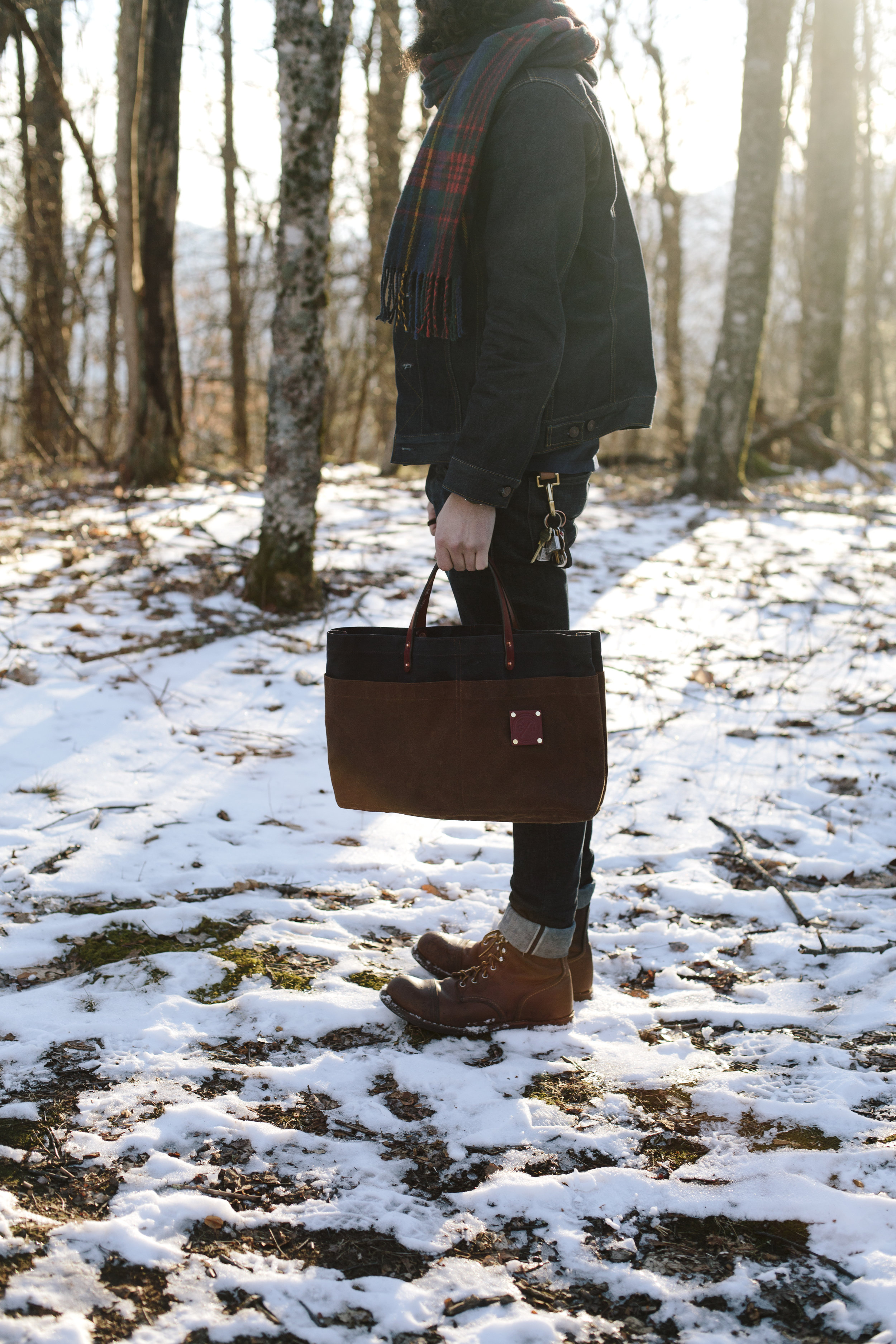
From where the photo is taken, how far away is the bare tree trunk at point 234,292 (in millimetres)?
12812

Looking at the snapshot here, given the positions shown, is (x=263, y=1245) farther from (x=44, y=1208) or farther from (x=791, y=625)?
(x=791, y=625)

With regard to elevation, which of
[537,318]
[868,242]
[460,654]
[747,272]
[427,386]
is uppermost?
[868,242]

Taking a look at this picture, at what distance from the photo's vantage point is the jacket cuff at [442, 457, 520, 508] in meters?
1.71

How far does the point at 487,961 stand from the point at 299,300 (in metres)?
3.68

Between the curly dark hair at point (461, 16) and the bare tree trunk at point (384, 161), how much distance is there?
8056mm

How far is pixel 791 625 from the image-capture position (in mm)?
5391

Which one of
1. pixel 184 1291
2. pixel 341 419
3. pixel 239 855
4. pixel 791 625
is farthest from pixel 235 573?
pixel 341 419

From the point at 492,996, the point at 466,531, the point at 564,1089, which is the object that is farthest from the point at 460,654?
the point at 564,1089

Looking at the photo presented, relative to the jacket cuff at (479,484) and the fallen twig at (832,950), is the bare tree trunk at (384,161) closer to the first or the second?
the fallen twig at (832,950)

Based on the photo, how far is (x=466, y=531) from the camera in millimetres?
1756

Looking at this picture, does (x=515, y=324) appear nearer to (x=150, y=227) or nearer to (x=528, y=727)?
(x=528, y=727)

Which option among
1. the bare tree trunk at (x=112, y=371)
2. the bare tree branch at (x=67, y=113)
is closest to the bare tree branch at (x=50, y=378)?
the bare tree branch at (x=67, y=113)

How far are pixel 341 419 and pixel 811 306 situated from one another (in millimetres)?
10087

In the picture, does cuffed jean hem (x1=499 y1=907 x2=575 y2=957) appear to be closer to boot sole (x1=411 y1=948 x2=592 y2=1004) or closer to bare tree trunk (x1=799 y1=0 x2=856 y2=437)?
boot sole (x1=411 y1=948 x2=592 y2=1004)
